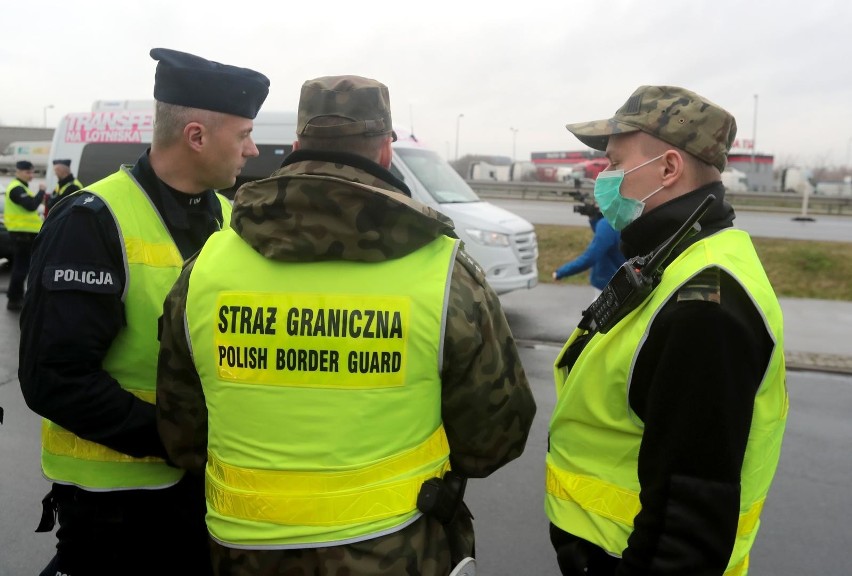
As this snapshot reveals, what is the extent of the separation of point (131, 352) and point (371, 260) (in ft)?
2.91

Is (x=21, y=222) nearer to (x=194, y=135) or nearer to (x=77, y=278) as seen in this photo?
(x=194, y=135)

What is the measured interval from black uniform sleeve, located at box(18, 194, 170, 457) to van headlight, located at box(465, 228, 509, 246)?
7.00 meters

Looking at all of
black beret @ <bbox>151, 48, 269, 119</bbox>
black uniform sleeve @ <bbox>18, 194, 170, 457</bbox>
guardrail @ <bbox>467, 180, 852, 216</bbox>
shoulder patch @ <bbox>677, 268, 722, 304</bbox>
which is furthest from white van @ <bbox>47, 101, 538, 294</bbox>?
guardrail @ <bbox>467, 180, 852, 216</bbox>

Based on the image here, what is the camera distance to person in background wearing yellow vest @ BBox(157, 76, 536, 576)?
161cm

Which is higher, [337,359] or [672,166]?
[672,166]

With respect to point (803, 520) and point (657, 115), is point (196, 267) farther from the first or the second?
point (803, 520)

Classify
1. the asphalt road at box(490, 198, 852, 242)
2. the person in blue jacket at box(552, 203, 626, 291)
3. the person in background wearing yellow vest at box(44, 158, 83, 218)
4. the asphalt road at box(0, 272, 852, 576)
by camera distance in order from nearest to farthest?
the asphalt road at box(0, 272, 852, 576)
the person in blue jacket at box(552, 203, 626, 291)
the person in background wearing yellow vest at box(44, 158, 83, 218)
the asphalt road at box(490, 198, 852, 242)

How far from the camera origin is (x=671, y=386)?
151cm

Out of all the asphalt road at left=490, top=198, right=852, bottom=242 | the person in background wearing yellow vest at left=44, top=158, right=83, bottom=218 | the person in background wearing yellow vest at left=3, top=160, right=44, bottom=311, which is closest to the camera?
the person in background wearing yellow vest at left=3, top=160, right=44, bottom=311

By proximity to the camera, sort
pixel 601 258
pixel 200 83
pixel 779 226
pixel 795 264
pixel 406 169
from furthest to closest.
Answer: pixel 779 226, pixel 795 264, pixel 406 169, pixel 601 258, pixel 200 83

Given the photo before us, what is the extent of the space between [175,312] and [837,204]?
30.8m

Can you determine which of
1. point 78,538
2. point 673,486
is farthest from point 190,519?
point 673,486

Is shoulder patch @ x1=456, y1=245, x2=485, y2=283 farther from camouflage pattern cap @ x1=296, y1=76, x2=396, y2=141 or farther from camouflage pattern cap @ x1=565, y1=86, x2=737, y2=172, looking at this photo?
camouflage pattern cap @ x1=565, y1=86, x2=737, y2=172

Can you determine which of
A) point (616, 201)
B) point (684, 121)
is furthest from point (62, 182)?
point (684, 121)
